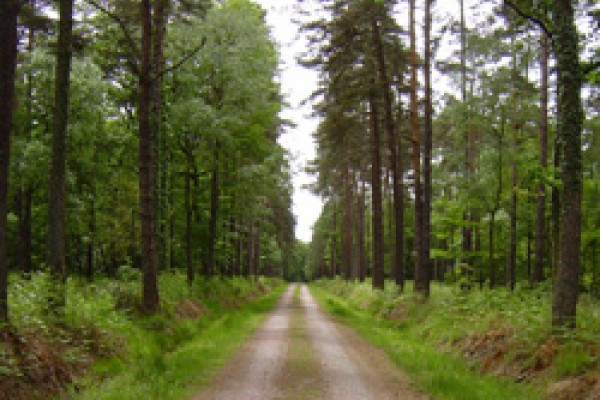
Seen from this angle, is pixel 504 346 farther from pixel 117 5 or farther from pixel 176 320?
pixel 117 5

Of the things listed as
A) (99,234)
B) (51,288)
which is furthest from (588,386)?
(99,234)

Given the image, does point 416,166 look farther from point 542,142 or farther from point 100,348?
point 100,348

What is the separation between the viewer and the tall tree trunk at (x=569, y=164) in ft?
30.5

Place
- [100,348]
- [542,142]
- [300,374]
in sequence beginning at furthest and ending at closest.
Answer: [542,142] < [100,348] < [300,374]

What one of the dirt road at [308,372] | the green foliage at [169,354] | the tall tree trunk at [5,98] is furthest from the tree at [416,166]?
the tall tree trunk at [5,98]

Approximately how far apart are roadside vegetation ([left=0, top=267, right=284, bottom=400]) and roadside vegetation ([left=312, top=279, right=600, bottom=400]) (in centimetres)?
389

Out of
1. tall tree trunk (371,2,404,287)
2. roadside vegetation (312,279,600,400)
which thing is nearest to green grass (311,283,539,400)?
roadside vegetation (312,279,600,400)

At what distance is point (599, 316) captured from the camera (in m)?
9.63

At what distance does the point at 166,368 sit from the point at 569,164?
783 cm

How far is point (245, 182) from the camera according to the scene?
973 inches

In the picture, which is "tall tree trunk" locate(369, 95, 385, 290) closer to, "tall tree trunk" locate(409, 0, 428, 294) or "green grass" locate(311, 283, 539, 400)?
"tall tree trunk" locate(409, 0, 428, 294)

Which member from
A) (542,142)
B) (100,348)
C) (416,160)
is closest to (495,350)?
(100,348)

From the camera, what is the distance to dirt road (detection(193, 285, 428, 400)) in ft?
26.8

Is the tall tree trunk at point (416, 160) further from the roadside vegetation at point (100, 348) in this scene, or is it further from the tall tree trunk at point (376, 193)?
the roadside vegetation at point (100, 348)
